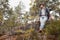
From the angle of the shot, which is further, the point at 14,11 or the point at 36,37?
the point at 14,11

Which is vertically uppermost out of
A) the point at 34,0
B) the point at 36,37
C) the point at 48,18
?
the point at 34,0

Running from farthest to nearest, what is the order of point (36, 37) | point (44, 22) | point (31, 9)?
point (31, 9)
point (44, 22)
point (36, 37)

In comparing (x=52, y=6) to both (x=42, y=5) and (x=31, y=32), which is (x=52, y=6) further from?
(x=31, y=32)

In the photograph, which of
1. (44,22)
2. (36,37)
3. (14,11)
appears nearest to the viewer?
(36,37)

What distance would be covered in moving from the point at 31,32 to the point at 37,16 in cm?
77

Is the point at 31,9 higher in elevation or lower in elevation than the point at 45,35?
higher

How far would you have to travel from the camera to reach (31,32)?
4.46m

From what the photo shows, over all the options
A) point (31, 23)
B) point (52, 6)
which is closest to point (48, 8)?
point (52, 6)

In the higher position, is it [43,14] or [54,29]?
[43,14]

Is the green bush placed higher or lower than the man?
lower

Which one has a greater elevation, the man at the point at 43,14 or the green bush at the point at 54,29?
the man at the point at 43,14

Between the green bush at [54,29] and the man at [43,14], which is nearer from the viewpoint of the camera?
the green bush at [54,29]

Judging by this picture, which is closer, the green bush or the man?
the green bush

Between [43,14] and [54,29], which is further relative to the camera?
[43,14]
